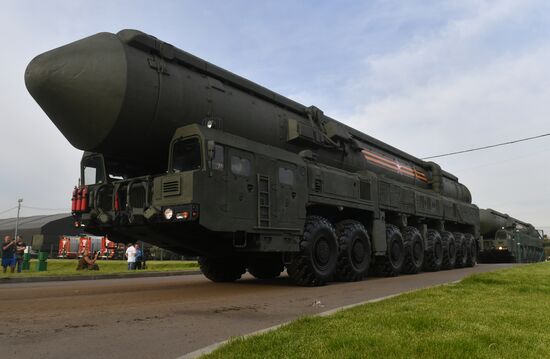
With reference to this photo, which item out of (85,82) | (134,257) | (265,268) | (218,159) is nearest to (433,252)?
(265,268)

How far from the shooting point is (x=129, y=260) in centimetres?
2006

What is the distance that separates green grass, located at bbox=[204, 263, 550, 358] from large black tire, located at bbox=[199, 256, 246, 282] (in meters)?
5.81

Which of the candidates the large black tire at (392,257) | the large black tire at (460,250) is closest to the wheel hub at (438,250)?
the large black tire at (460,250)

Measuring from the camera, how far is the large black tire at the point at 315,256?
9.64 meters

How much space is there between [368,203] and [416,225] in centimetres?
426

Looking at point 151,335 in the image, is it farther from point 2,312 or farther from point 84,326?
point 2,312

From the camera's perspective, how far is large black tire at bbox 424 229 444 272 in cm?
1588

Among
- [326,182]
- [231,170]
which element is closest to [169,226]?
[231,170]

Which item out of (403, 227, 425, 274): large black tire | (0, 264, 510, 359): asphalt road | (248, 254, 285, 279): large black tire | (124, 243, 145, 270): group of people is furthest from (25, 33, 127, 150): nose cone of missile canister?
(124, 243, 145, 270): group of people

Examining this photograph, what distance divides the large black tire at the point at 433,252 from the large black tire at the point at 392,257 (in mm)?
2306

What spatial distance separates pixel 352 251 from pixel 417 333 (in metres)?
6.97

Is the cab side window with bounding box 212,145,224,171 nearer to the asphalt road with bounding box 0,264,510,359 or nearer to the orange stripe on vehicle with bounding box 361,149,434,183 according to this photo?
the asphalt road with bounding box 0,264,510,359

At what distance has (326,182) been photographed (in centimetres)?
1079

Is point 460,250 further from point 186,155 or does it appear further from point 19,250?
point 19,250
